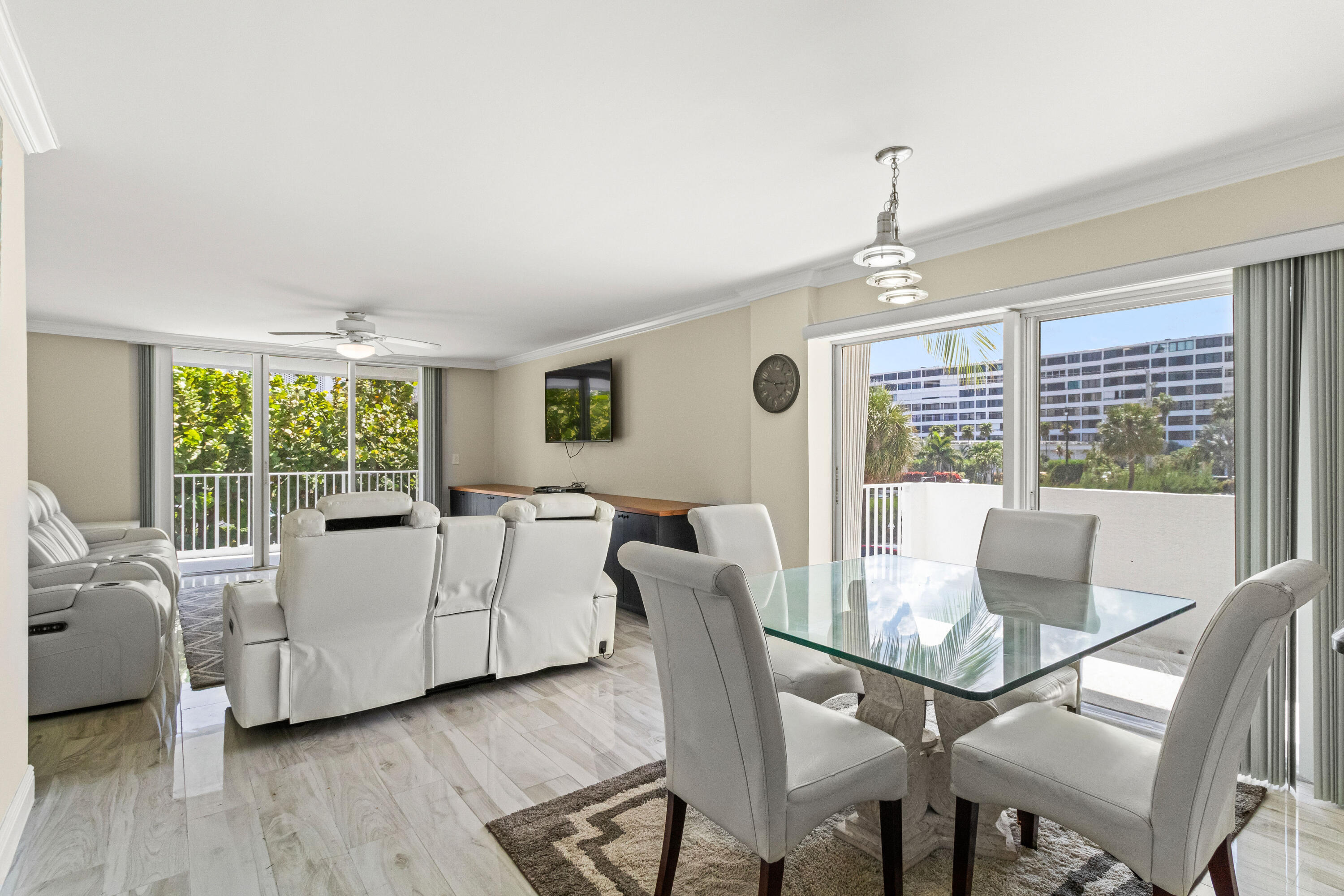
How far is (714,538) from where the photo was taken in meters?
2.88

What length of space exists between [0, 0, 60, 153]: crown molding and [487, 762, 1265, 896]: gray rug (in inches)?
106

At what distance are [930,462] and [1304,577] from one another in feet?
8.15

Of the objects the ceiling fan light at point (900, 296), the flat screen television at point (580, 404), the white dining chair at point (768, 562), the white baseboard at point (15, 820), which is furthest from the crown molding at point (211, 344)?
the ceiling fan light at point (900, 296)

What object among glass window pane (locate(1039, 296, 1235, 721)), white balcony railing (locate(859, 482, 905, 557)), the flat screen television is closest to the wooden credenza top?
the flat screen television

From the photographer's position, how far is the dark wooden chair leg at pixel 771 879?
58.7 inches

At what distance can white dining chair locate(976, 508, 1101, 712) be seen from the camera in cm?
229

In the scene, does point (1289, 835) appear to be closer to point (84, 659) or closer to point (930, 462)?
point (930, 462)

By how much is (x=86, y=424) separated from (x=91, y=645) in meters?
4.20

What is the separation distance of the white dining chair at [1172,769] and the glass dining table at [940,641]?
0.65ft

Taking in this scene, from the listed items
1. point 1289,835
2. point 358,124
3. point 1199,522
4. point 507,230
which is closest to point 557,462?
point 507,230

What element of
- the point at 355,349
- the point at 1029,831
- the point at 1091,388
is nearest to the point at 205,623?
the point at 355,349

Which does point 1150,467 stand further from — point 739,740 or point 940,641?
point 739,740

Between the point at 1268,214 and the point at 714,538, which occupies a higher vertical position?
the point at 1268,214

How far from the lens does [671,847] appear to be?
1736mm
